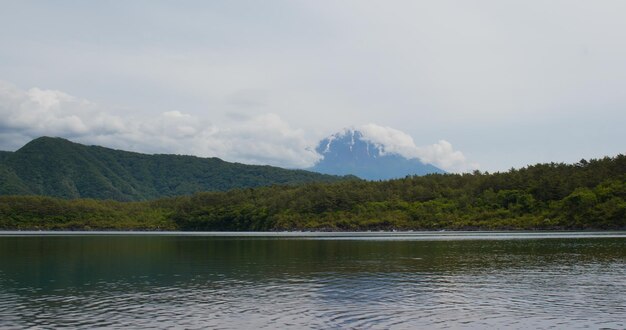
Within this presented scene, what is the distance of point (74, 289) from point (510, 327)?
119 ft

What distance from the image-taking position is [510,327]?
3316cm

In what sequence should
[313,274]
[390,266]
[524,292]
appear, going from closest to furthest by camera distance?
[524,292], [313,274], [390,266]

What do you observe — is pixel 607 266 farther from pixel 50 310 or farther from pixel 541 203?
pixel 541 203

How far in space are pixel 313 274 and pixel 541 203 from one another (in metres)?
156

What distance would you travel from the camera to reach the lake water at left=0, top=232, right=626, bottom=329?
3578 cm

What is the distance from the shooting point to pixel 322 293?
156ft

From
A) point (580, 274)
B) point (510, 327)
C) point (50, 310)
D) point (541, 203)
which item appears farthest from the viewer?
point (541, 203)

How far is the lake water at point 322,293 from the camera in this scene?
35.8m

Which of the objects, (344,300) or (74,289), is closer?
(344,300)

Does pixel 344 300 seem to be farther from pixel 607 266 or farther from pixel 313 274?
pixel 607 266

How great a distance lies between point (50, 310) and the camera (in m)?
39.8

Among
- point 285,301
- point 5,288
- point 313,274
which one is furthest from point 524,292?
point 5,288

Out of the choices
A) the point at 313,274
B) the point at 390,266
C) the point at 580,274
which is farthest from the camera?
the point at 390,266

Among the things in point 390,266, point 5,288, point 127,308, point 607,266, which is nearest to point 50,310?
point 127,308
